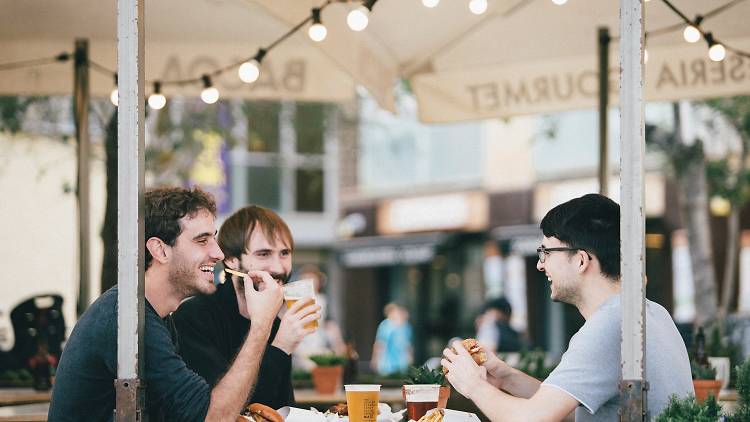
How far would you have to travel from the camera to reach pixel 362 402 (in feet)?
12.0

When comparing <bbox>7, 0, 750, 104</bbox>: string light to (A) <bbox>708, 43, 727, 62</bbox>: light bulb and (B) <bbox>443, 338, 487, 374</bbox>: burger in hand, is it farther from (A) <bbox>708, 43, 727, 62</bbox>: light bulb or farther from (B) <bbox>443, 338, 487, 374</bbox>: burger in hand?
(B) <bbox>443, 338, 487, 374</bbox>: burger in hand

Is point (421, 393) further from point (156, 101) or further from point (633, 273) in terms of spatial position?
point (156, 101)

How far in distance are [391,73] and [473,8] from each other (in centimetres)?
120

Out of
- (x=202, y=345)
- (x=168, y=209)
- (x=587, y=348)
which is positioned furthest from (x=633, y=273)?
(x=202, y=345)

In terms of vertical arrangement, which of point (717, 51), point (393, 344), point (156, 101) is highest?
point (717, 51)

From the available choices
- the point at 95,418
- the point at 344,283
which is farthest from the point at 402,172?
the point at 95,418

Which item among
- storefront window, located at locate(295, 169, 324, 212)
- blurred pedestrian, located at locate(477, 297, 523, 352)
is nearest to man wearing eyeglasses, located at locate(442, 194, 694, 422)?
blurred pedestrian, located at locate(477, 297, 523, 352)

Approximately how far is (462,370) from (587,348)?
1.28 ft

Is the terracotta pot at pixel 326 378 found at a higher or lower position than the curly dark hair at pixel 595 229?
lower

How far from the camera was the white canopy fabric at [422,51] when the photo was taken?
648cm

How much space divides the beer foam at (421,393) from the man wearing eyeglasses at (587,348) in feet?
0.32

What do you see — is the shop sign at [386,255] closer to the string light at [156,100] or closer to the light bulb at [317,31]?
the string light at [156,100]

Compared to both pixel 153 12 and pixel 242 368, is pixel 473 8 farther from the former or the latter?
pixel 242 368

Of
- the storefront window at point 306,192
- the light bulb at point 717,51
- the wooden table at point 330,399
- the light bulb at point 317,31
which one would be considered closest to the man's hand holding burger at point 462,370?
the light bulb at point 317,31
